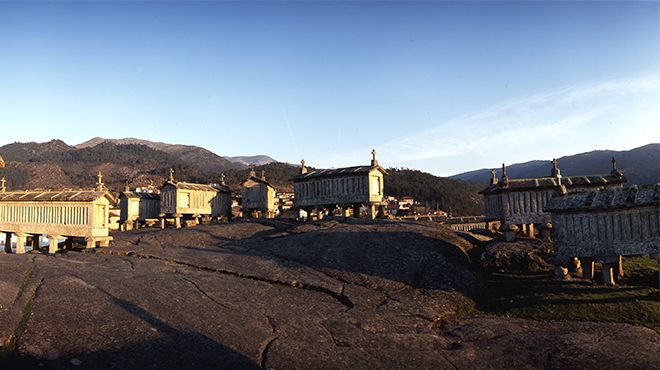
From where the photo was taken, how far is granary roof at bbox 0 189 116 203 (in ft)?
78.0

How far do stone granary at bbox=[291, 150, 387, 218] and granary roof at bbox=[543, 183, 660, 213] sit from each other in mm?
14849

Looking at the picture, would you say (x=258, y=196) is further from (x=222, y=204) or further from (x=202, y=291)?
(x=202, y=291)

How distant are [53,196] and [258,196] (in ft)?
53.6

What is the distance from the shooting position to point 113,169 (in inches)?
6752

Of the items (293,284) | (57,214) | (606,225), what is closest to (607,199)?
(606,225)

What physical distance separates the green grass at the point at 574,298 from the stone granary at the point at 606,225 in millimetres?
1044

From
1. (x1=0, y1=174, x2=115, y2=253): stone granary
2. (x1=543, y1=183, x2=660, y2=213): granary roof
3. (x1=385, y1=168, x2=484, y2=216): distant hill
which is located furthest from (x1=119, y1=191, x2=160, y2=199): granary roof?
(x1=385, y1=168, x2=484, y2=216): distant hill

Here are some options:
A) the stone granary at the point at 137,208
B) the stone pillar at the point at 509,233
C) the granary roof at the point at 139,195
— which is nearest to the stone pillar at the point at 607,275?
the stone pillar at the point at 509,233

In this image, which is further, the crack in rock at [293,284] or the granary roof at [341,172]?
the granary roof at [341,172]

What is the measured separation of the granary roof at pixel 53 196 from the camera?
2378 cm

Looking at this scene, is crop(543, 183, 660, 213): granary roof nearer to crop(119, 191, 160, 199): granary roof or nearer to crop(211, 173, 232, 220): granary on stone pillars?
crop(211, 173, 232, 220): granary on stone pillars

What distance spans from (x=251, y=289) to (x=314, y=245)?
6.62 m

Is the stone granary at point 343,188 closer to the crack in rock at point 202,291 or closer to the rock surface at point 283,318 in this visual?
the rock surface at point 283,318

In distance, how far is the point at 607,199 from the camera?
15781 mm
